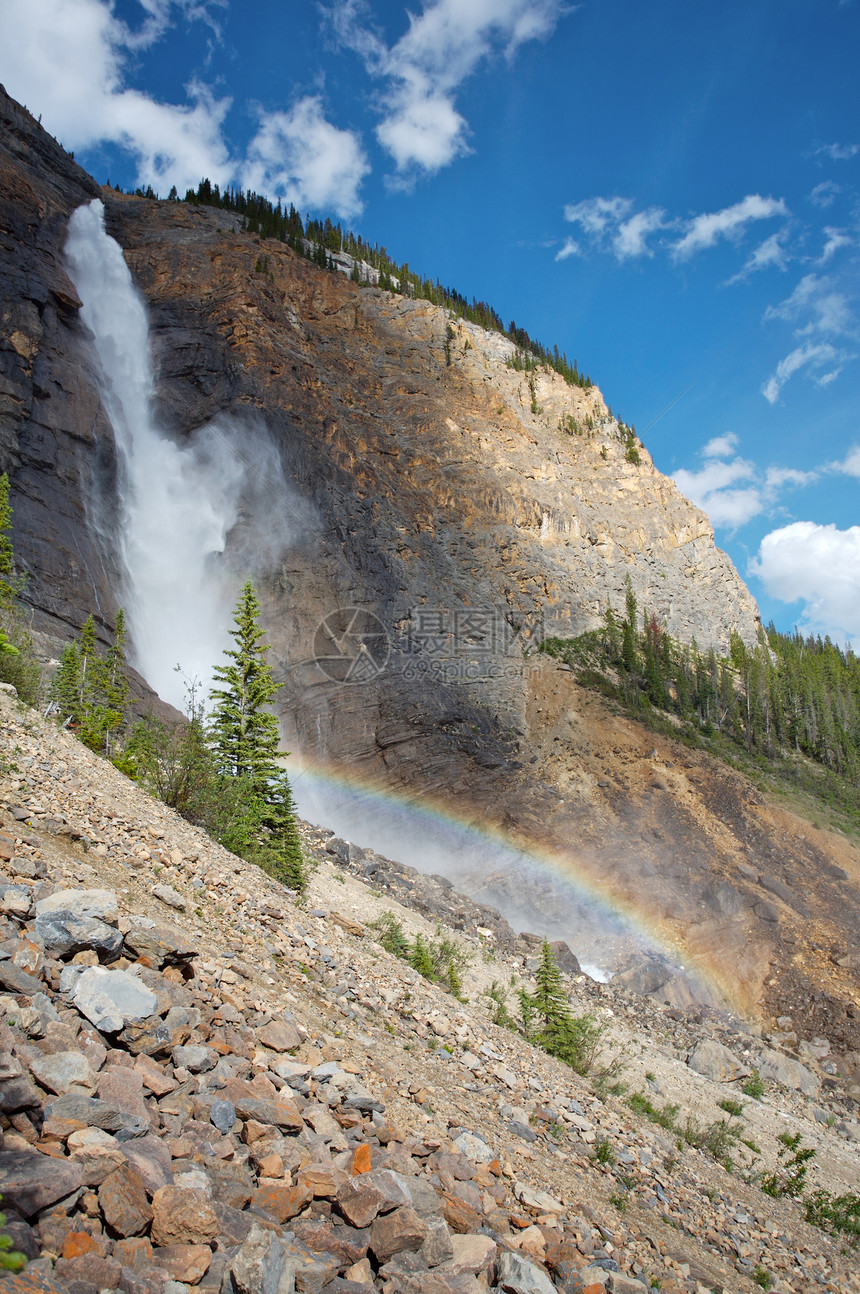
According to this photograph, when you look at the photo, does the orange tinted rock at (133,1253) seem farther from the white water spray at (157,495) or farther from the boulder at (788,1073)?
the white water spray at (157,495)

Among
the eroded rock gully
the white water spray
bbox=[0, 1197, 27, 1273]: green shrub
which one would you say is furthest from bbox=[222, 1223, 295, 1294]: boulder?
the white water spray

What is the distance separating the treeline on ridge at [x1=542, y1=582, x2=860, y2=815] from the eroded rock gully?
133ft

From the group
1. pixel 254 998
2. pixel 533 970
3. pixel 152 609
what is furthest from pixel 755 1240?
pixel 152 609

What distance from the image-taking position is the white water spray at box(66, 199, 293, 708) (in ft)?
123

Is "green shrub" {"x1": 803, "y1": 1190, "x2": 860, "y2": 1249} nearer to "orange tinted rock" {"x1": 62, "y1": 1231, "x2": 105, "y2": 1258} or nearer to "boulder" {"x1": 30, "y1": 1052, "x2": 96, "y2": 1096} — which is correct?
"boulder" {"x1": 30, "y1": 1052, "x2": 96, "y2": 1096}

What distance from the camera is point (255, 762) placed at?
53.8 feet

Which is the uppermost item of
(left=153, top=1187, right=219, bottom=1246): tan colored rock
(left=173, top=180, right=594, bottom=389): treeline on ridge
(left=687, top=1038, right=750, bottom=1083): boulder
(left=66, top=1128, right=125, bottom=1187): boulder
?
(left=173, top=180, right=594, bottom=389): treeline on ridge

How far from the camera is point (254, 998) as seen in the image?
20.4ft

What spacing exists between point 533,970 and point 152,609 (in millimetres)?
29582

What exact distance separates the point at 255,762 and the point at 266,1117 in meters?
12.5

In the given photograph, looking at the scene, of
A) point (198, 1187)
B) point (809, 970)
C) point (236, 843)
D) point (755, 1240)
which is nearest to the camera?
point (198, 1187)

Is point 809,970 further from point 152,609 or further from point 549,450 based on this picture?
point 549,450

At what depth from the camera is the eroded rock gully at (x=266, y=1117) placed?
3152 millimetres

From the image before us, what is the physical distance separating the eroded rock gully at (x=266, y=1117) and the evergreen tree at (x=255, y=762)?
202 cm
